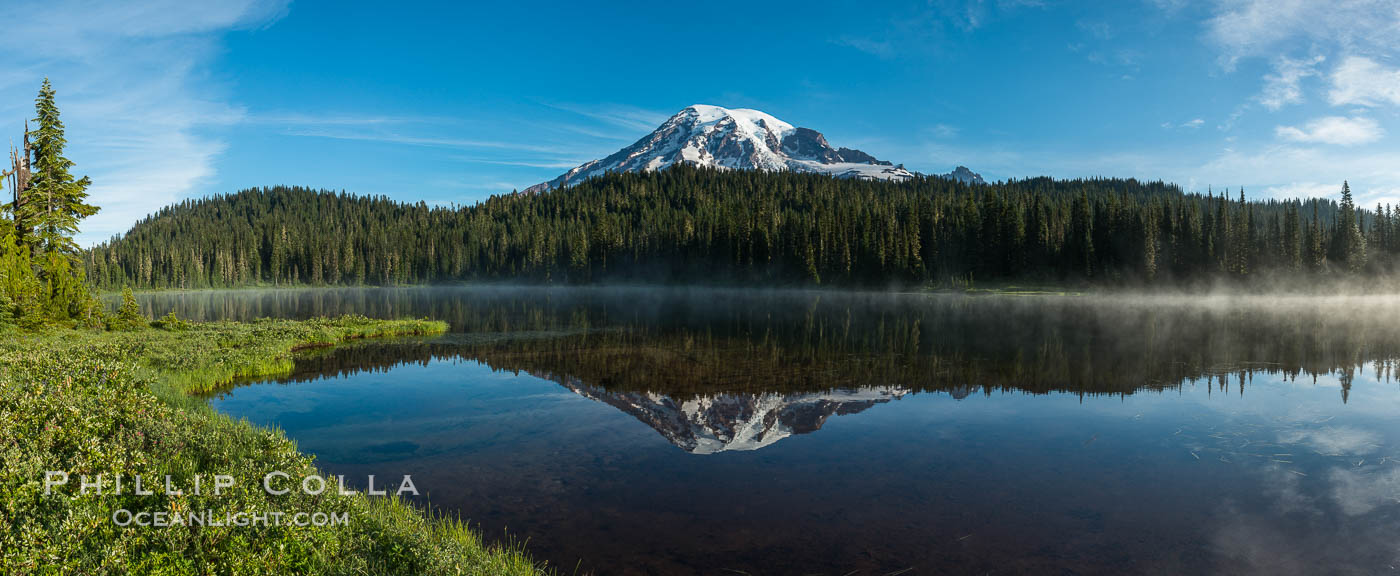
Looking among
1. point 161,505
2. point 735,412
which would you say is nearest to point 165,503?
point 161,505

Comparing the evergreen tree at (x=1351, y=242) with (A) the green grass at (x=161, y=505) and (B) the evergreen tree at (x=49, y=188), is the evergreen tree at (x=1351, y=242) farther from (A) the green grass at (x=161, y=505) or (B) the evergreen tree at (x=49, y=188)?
(B) the evergreen tree at (x=49, y=188)

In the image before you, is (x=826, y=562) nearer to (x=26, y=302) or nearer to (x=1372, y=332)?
(x=26, y=302)

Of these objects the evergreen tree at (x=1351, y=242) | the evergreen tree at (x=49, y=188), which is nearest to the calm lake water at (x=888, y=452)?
the evergreen tree at (x=49, y=188)

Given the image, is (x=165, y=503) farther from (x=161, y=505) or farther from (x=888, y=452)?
(x=888, y=452)

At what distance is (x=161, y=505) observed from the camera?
29.2 ft

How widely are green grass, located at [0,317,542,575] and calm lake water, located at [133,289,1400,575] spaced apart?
2.68m

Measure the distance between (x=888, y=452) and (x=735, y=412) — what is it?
595cm

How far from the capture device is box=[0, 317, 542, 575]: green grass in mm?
7297

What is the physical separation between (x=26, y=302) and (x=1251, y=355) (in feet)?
210

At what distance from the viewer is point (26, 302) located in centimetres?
3234

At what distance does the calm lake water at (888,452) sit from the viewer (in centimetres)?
1132

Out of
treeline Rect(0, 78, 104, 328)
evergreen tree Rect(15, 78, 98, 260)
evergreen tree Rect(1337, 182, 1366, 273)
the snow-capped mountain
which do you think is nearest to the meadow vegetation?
the snow-capped mountain

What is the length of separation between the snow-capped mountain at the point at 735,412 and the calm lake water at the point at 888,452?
0.48 ft

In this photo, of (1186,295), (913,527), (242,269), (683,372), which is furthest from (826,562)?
(242,269)
